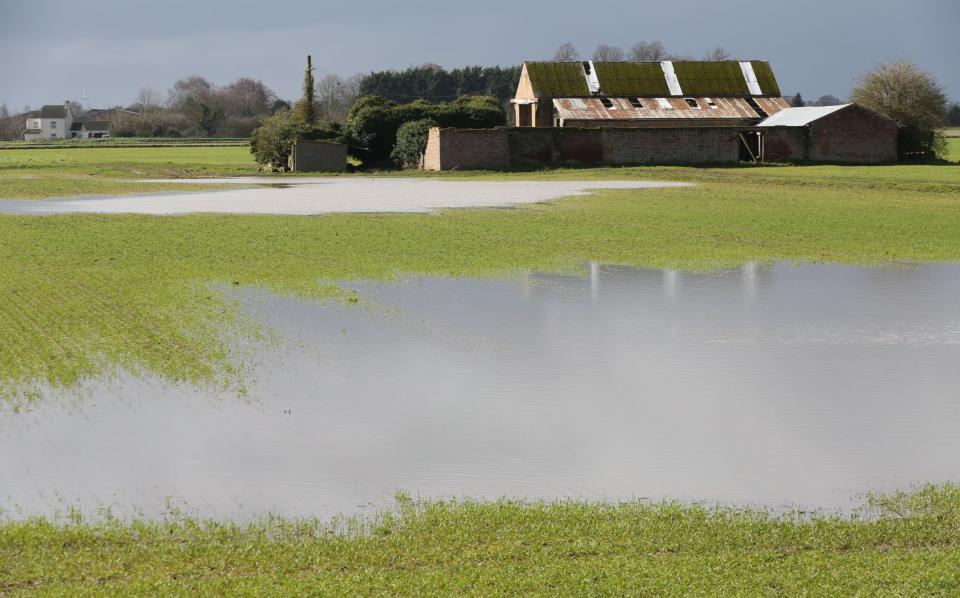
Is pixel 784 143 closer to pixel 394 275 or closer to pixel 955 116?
pixel 394 275

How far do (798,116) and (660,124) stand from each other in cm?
870

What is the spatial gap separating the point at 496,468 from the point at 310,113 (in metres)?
73.9

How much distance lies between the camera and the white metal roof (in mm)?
67250

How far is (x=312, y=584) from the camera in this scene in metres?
6.60

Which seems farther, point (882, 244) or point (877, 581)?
point (882, 244)

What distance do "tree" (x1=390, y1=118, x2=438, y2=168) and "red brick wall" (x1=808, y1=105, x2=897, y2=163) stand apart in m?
21.3

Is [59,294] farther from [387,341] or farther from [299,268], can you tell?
[387,341]

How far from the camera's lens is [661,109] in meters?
76.1

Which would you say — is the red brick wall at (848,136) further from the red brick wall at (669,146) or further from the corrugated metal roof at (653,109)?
the corrugated metal roof at (653,109)

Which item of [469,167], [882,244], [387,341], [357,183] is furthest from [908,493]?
[469,167]

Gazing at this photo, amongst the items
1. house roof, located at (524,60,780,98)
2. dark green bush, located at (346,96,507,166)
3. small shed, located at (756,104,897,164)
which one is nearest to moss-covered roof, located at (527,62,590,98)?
house roof, located at (524,60,780,98)

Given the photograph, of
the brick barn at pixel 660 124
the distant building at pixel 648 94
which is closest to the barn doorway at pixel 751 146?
the brick barn at pixel 660 124

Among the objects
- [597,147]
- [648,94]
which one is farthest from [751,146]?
[648,94]

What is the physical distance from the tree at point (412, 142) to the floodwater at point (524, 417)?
49.9 meters
